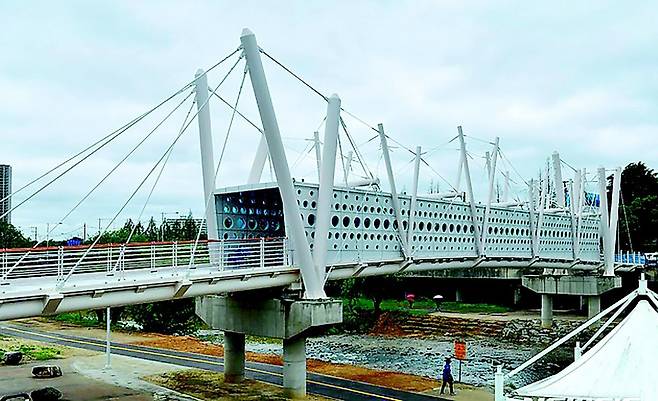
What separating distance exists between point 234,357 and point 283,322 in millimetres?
4234

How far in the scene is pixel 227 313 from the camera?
28.7 metres

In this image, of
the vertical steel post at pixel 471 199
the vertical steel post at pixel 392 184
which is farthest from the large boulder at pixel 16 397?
the vertical steel post at pixel 471 199

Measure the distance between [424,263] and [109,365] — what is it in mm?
15624

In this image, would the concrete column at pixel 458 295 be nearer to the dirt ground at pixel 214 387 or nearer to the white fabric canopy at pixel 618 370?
the dirt ground at pixel 214 387

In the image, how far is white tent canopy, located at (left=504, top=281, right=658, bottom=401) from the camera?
13922mm

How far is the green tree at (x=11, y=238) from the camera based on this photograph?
8050 centimetres

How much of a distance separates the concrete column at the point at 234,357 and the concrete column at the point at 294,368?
3455mm

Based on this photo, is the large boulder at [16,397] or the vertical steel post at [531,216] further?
the vertical steel post at [531,216]

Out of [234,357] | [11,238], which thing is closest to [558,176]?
[234,357]

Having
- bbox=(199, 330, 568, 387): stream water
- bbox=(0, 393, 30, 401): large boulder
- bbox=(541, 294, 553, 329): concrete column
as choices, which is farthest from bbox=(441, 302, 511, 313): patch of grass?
bbox=(0, 393, 30, 401): large boulder

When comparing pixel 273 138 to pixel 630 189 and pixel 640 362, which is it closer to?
pixel 640 362

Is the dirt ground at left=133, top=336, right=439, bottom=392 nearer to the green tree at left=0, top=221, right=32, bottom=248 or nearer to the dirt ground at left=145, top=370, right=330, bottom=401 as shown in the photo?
the dirt ground at left=145, top=370, right=330, bottom=401

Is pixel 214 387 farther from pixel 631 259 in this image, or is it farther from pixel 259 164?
pixel 631 259

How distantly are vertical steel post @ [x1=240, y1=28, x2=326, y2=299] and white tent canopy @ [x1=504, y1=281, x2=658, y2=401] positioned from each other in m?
11.5
